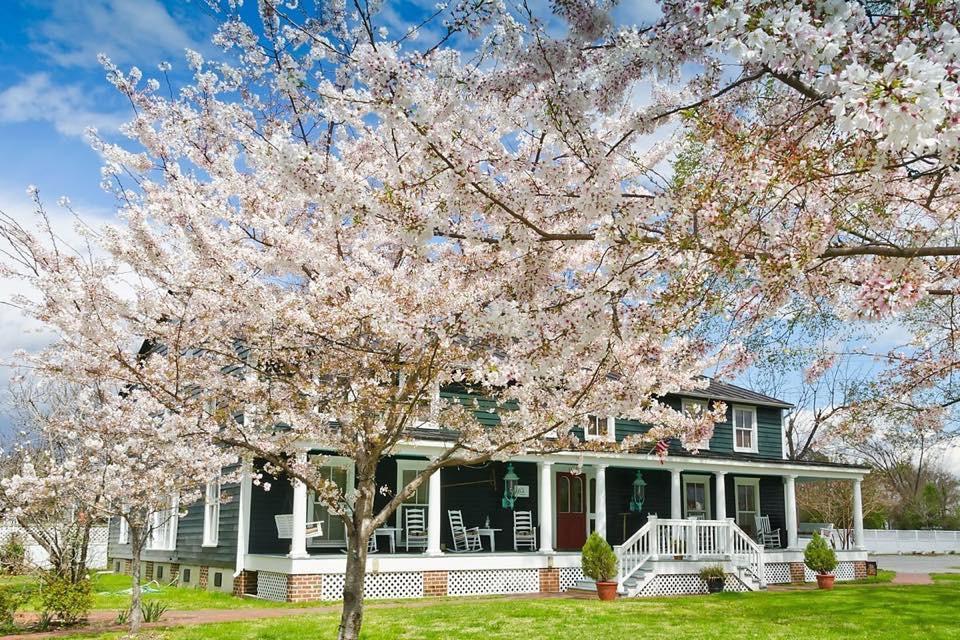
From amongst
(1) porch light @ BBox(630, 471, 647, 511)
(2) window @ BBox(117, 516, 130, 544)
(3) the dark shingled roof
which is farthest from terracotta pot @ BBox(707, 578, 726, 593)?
(2) window @ BBox(117, 516, 130, 544)

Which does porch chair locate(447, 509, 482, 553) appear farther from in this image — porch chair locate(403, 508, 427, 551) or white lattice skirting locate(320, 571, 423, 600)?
white lattice skirting locate(320, 571, 423, 600)

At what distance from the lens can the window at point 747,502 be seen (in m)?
22.8

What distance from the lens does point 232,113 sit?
24.6 feet

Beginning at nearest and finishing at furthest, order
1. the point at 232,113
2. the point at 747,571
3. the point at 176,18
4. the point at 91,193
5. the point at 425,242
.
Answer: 1. the point at 425,242
2. the point at 176,18
3. the point at 232,113
4. the point at 91,193
5. the point at 747,571

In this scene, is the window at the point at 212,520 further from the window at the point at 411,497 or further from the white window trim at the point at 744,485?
the white window trim at the point at 744,485

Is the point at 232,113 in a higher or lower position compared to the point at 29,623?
higher

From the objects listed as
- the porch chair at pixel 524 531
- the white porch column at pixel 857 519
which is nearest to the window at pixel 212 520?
the porch chair at pixel 524 531

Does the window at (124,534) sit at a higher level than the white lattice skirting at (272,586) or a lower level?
higher

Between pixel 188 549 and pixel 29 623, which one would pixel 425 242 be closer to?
pixel 29 623

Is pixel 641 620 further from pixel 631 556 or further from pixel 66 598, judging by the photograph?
pixel 66 598

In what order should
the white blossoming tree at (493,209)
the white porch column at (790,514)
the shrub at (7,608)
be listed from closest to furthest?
the white blossoming tree at (493,209), the shrub at (7,608), the white porch column at (790,514)

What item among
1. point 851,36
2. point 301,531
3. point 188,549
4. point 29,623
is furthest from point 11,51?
point 188,549

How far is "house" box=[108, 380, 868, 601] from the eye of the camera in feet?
51.6

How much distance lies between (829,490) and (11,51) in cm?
3160
